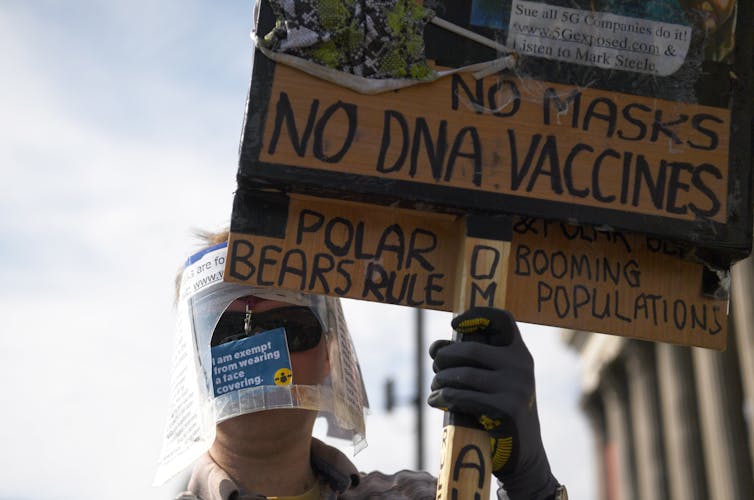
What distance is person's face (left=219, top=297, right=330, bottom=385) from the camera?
11.1 feet

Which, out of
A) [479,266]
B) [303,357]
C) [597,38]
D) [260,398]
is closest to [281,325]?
[303,357]

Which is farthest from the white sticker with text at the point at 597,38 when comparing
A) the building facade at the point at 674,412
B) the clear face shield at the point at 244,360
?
the building facade at the point at 674,412

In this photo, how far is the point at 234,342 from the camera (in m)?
3.35

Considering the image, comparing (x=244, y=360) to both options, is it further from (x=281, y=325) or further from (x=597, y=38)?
(x=597, y=38)

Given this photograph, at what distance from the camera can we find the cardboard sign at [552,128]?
278 centimetres

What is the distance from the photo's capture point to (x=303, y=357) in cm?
343

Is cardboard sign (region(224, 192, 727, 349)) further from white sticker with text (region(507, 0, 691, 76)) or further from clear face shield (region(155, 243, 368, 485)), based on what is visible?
clear face shield (region(155, 243, 368, 485))

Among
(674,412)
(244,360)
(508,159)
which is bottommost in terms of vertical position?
(244,360)

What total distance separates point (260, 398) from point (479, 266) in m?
0.88

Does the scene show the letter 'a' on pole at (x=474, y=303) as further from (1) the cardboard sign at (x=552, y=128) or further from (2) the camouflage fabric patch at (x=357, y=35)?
(2) the camouflage fabric patch at (x=357, y=35)

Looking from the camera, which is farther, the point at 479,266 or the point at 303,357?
the point at 303,357

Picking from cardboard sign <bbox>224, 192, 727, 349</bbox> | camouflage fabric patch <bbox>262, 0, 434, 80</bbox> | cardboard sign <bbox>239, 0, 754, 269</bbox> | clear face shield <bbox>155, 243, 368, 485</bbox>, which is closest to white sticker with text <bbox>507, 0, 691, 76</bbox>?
cardboard sign <bbox>239, 0, 754, 269</bbox>

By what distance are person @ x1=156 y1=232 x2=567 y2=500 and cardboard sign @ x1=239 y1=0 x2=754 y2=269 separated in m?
0.80

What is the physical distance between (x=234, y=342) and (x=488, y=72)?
1125 mm
